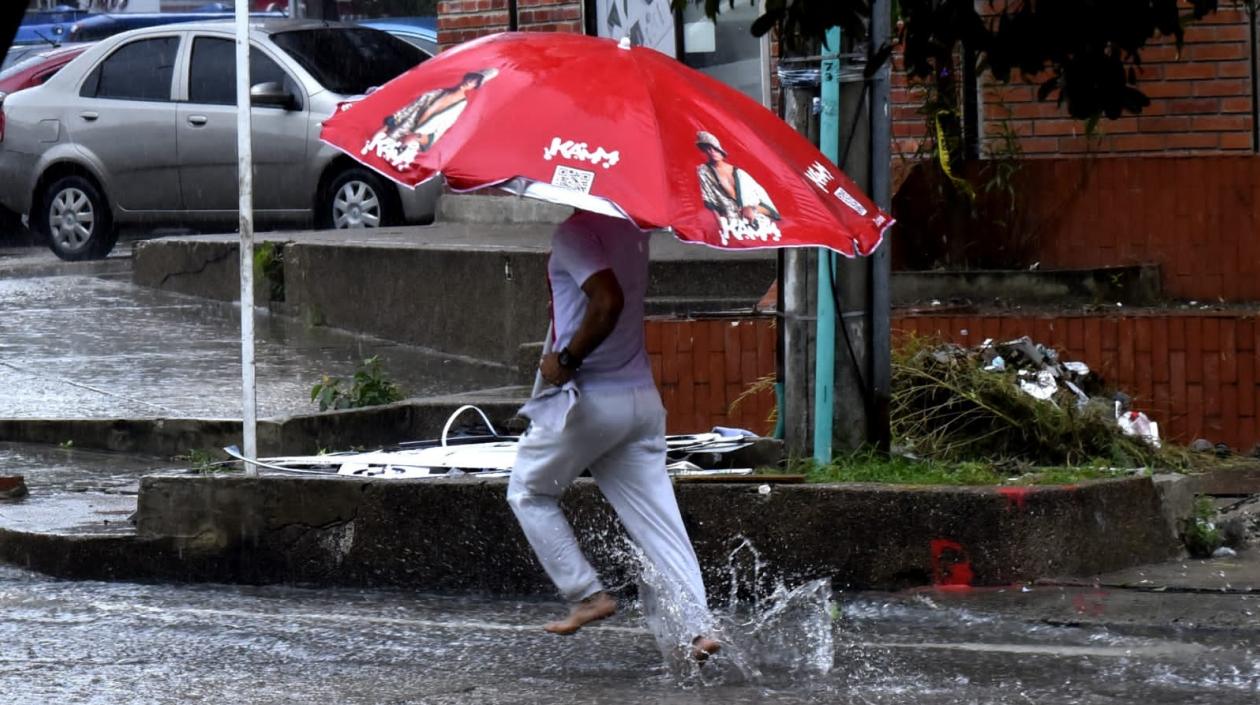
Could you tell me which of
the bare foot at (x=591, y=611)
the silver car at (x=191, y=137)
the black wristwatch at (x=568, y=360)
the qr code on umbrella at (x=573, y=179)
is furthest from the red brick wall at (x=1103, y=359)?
the silver car at (x=191, y=137)

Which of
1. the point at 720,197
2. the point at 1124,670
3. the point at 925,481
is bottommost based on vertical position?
the point at 1124,670

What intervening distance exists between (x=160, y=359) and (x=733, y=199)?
714 cm

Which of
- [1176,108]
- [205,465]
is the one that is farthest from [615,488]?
[1176,108]

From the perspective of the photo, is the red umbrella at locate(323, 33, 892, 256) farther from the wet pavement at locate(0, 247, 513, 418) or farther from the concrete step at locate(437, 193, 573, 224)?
the concrete step at locate(437, 193, 573, 224)

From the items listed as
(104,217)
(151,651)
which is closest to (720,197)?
(151,651)

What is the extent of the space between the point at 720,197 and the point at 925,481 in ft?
6.62

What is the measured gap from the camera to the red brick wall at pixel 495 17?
13.5m

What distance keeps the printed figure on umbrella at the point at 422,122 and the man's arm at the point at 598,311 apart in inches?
23.9

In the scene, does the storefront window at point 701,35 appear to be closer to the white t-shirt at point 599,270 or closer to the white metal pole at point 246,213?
the white metal pole at point 246,213

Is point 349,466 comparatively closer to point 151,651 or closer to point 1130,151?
point 151,651

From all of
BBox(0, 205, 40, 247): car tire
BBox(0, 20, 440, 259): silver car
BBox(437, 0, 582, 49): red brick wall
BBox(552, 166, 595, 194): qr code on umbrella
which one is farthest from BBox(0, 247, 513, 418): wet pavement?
BBox(0, 205, 40, 247): car tire

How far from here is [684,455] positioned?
7.75m

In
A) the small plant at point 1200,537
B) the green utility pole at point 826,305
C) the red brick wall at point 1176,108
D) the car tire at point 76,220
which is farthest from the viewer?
the car tire at point 76,220

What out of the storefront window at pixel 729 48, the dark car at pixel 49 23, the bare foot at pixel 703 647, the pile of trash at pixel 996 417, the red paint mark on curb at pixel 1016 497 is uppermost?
the dark car at pixel 49 23
